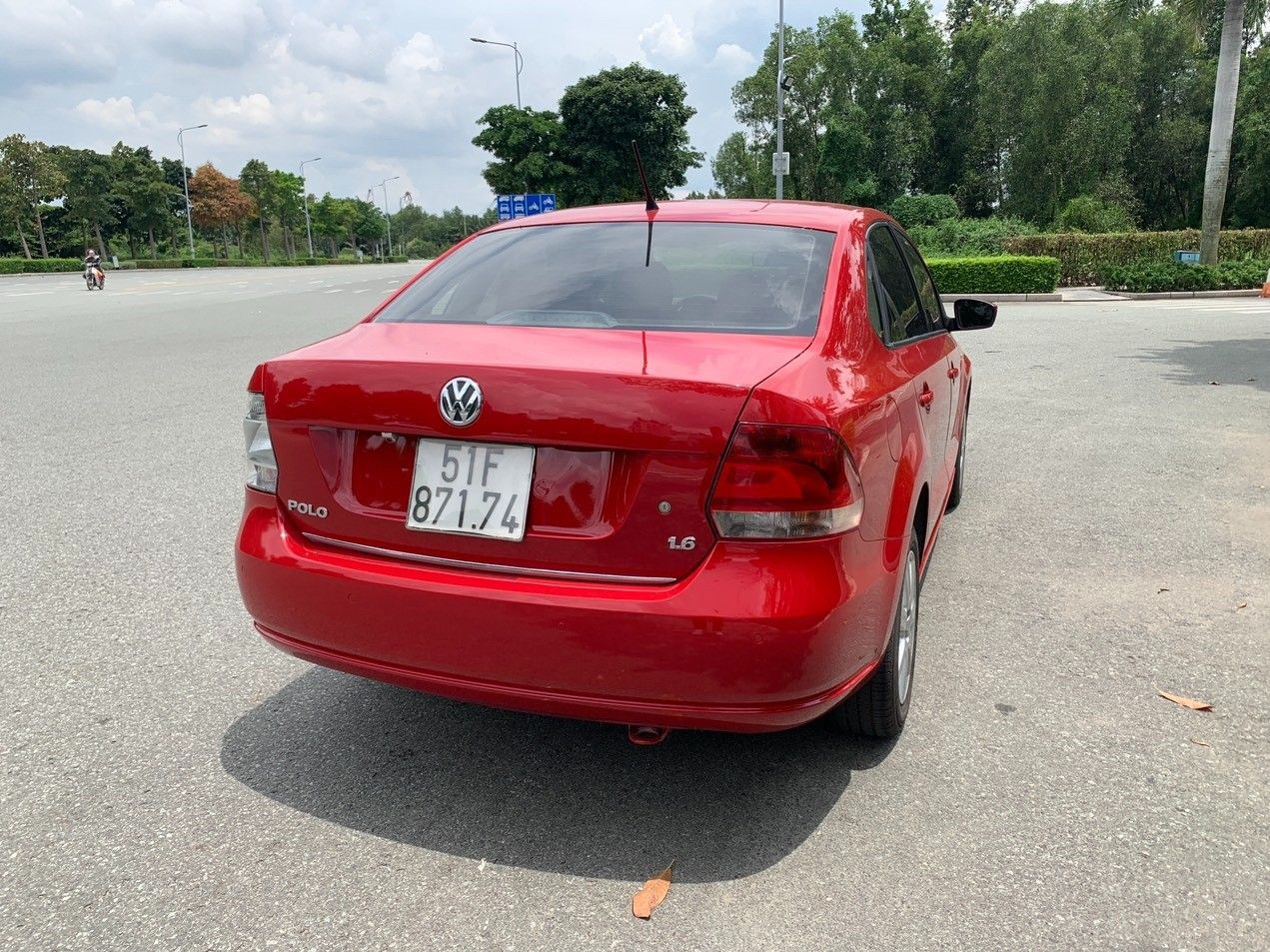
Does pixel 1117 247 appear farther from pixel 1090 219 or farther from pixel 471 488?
pixel 471 488

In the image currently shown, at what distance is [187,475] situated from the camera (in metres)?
6.29

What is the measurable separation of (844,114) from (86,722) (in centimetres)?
5137

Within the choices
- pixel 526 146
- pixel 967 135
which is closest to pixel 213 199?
pixel 526 146

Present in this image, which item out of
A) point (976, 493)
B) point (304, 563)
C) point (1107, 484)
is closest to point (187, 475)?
point (304, 563)

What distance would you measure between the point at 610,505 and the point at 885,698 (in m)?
1.08

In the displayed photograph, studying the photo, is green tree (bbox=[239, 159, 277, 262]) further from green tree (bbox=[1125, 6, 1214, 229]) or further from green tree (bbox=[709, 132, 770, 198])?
green tree (bbox=[1125, 6, 1214, 229])

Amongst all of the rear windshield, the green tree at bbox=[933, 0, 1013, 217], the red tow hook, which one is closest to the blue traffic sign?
the green tree at bbox=[933, 0, 1013, 217]

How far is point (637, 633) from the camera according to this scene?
223 centimetres

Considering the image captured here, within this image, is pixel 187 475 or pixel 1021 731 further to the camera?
pixel 187 475

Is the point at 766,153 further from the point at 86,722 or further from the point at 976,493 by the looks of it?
the point at 86,722

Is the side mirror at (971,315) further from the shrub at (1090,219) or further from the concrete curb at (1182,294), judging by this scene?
the shrub at (1090,219)

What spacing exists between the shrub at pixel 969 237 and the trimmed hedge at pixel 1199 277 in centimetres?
565

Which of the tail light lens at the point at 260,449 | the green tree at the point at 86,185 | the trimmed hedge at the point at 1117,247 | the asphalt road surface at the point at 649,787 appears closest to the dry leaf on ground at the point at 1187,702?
the asphalt road surface at the point at 649,787

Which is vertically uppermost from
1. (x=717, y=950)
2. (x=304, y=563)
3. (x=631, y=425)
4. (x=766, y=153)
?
(x=766, y=153)
